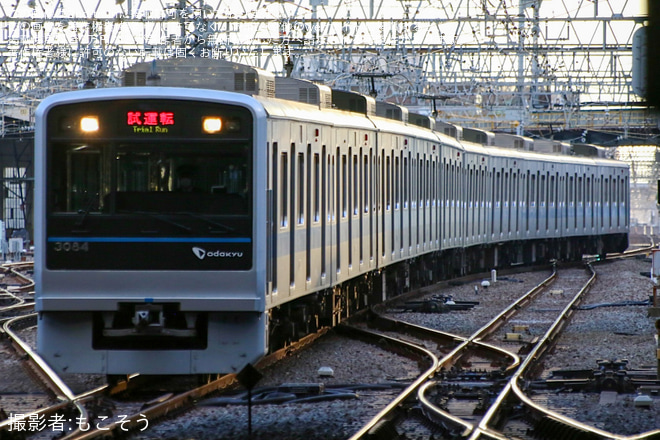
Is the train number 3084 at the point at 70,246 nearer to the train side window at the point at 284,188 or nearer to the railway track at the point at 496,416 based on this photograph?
the train side window at the point at 284,188

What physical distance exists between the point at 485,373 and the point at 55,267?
3.86 metres

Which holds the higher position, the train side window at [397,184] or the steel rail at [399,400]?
the train side window at [397,184]

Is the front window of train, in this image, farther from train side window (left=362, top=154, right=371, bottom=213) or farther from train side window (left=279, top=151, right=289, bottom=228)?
train side window (left=362, top=154, right=371, bottom=213)

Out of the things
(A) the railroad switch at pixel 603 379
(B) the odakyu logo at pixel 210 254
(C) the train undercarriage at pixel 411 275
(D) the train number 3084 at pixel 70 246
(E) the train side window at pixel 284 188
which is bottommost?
(A) the railroad switch at pixel 603 379

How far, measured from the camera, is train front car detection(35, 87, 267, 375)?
9086mm

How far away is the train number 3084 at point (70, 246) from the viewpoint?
909cm

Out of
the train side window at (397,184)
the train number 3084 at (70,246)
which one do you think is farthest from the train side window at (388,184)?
the train number 3084 at (70,246)

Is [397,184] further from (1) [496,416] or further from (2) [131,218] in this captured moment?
(1) [496,416]

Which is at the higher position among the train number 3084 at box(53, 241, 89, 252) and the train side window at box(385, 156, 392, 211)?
the train side window at box(385, 156, 392, 211)

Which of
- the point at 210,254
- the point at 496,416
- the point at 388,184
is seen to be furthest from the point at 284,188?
the point at 388,184

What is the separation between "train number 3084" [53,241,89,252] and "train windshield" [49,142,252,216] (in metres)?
0.21

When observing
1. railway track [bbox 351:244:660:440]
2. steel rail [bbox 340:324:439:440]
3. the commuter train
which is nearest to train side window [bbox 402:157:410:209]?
steel rail [bbox 340:324:439:440]

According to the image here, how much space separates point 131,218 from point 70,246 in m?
0.47

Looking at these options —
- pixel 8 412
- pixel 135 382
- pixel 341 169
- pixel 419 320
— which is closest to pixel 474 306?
pixel 419 320
